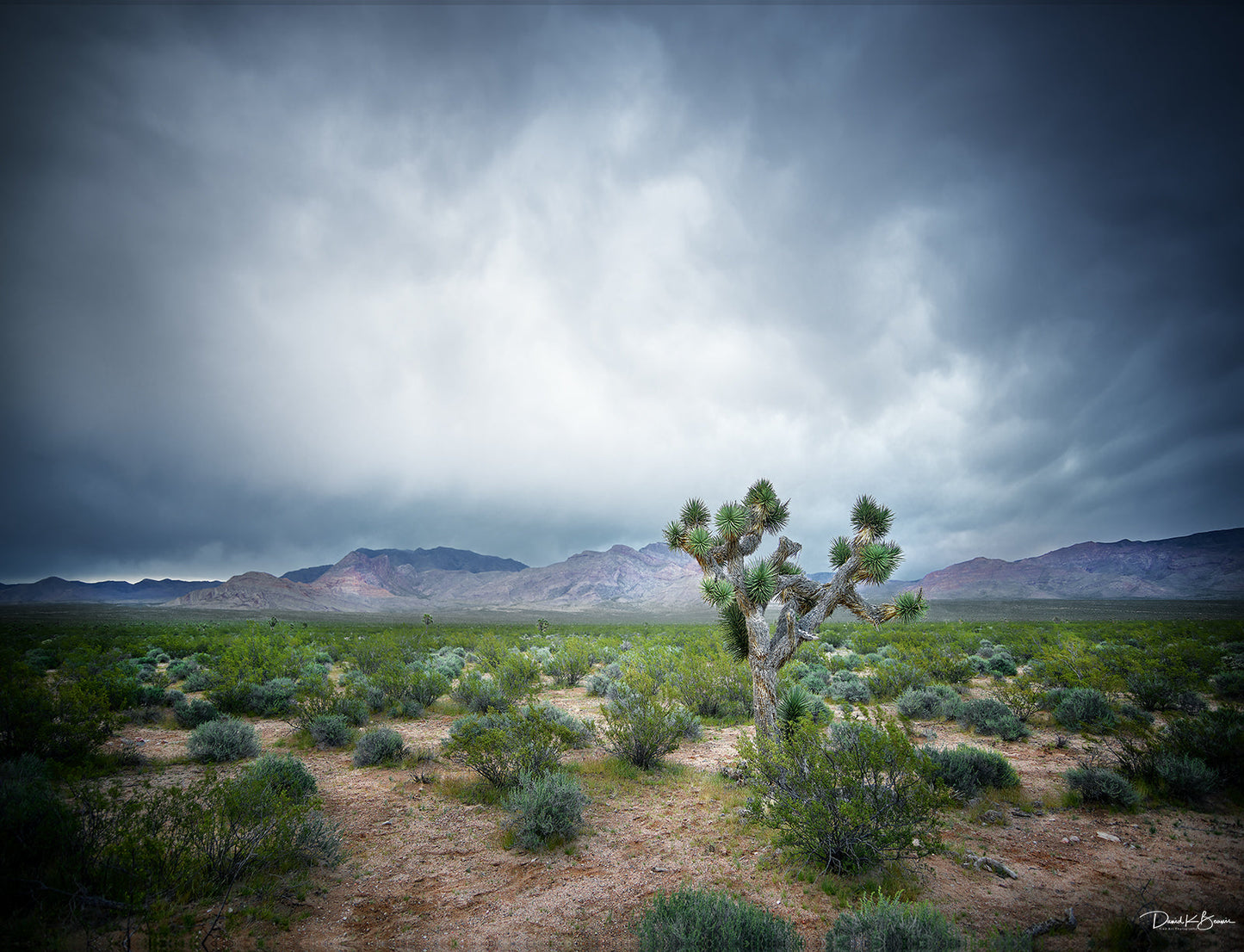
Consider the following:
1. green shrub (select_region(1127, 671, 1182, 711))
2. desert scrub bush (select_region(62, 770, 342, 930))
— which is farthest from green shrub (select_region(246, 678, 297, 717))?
green shrub (select_region(1127, 671, 1182, 711))

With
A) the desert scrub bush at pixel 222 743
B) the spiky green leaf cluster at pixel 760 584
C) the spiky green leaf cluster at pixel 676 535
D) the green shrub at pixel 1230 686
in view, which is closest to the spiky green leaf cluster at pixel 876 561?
the spiky green leaf cluster at pixel 760 584

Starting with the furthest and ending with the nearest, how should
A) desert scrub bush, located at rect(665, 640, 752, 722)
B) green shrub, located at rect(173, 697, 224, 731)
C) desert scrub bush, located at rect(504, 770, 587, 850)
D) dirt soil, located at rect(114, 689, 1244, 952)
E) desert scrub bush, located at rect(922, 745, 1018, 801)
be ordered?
1. desert scrub bush, located at rect(665, 640, 752, 722)
2. green shrub, located at rect(173, 697, 224, 731)
3. desert scrub bush, located at rect(922, 745, 1018, 801)
4. desert scrub bush, located at rect(504, 770, 587, 850)
5. dirt soil, located at rect(114, 689, 1244, 952)

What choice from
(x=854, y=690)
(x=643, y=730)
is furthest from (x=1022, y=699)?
(x=643, y=730)

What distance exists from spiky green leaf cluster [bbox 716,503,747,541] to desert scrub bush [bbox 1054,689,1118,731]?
9826 mm

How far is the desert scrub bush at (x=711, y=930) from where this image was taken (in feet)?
14.6

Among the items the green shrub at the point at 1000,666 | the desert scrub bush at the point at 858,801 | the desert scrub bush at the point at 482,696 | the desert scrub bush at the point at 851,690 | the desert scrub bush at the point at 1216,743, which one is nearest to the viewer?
the desert scrub bush at the point at 858,801

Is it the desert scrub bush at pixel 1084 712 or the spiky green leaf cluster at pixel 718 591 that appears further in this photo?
the desert scrub bush at pixel 1084 712

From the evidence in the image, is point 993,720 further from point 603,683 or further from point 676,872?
point 603,683

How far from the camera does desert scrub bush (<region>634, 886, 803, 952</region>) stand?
444 centimetres

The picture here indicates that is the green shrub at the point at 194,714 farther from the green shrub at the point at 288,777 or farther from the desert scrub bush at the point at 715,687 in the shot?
the desert scrub bush at the point at 715,687

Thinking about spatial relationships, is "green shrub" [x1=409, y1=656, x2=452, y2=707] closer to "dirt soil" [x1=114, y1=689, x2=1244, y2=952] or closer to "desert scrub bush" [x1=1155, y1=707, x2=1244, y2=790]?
"dirt soil" [x1=114, y1=689, x2=1244, y2=952]

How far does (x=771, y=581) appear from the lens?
1128 cm

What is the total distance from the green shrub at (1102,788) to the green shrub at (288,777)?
1300 cm

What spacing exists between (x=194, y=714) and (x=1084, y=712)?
79.8 feet
